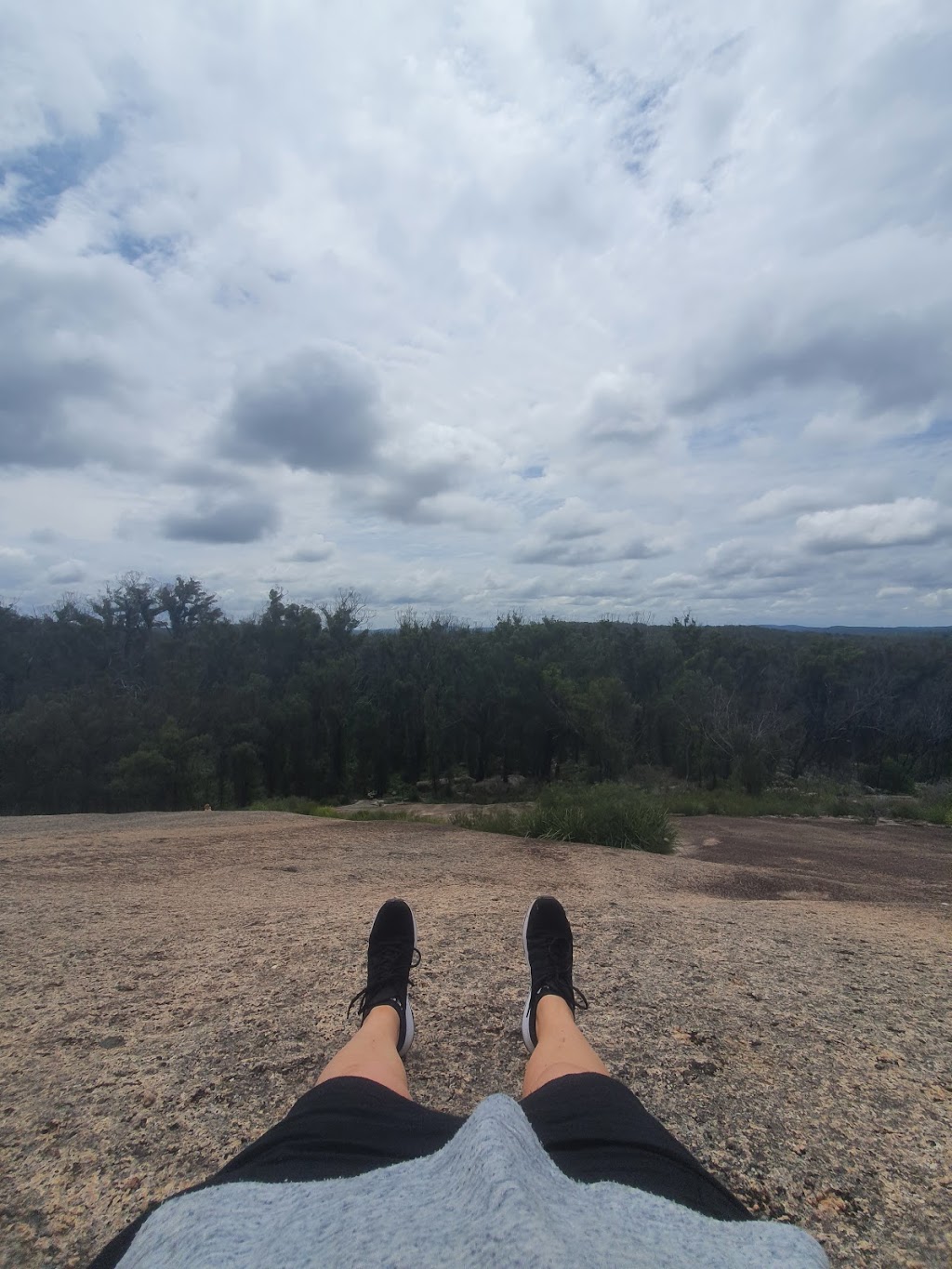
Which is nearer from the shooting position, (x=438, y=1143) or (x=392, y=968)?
(x=438, y=1143)

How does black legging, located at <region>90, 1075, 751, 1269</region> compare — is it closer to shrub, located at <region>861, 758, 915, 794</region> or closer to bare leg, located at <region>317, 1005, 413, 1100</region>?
bare leg, located at <region>317, 1005, 413, 1100</region>

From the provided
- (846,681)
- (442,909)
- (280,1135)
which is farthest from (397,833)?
(846,681)

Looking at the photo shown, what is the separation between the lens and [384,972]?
2.65m

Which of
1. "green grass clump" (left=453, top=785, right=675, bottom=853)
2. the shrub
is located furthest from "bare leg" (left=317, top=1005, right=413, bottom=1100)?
the shrub

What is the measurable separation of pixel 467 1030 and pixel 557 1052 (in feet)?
2.48

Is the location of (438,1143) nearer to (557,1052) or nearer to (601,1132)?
(601,1132)

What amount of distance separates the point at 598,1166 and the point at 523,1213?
1.32ft

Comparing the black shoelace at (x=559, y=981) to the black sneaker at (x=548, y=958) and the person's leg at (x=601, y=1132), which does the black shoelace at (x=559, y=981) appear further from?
the person's leg at (x=601, y=1132)

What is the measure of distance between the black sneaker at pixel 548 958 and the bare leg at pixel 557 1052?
9 cm

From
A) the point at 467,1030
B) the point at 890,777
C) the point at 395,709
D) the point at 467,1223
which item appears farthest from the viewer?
the point at 395,709

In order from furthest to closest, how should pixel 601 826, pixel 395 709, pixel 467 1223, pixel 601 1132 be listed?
pixel 395 709 < pixel 601 826 < pixel 601 1132 < pixel 467 1223

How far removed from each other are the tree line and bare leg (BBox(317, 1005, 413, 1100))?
2123 centimetres

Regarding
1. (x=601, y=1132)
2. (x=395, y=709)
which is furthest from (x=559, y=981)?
(x=395, y=709)

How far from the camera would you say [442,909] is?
182 inches
